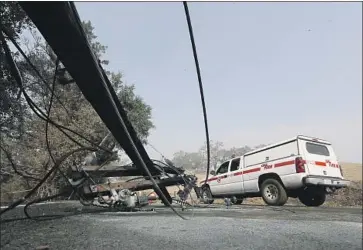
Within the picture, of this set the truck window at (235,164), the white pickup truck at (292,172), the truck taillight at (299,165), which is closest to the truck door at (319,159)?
the white pickup truck at (292,172)

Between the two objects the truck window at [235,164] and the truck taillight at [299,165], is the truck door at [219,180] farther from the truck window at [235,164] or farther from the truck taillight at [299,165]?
the truck taillight at [299,165]

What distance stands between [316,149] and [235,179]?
351 centimetres

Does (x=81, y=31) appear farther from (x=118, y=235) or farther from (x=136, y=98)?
(x=136, y=98)

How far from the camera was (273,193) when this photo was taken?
11531 millimetres

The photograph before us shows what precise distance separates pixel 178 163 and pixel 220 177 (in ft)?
21.7

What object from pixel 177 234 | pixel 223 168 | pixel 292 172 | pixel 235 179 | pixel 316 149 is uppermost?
pixel 316 149

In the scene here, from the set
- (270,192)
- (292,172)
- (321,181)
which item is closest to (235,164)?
(270,192)

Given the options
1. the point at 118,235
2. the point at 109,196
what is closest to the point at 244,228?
the point at 118,235

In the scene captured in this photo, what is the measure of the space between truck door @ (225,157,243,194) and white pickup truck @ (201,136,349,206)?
41mm

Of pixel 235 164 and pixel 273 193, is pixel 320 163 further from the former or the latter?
pixel 235 164

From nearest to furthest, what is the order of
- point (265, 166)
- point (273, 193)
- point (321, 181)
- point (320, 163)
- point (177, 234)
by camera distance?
point (177, 234) < point (321, 181) < point (320, 163) < point (273, 193) < point (265, 166)

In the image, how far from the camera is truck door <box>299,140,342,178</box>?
10617 mm

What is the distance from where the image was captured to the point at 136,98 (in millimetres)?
18672

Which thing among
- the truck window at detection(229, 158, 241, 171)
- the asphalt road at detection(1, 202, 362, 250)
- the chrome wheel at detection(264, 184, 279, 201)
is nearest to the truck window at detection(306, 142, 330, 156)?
the chrome wheel at detection(264, 184, 279, 201)
